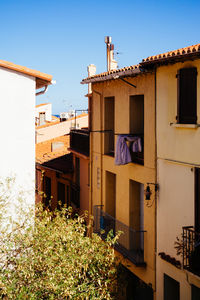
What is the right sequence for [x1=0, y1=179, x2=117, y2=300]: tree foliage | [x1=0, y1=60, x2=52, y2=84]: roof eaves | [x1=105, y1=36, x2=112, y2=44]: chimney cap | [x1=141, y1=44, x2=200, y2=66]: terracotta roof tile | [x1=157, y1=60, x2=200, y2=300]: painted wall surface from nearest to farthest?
[x1=0, y1=179, x2=117, y2=300]: tree foliage, [x1=141, y1=44, x2=200, y2=66]: terracotta roof tile, [x1=157, y1=60, x2=200, y2=300]: painted wall surface, [x1=0, y1=60, x2=52, y2=84]: roof eaves, [x1=105, y1=36, x2=112, y2=44]: chimney cap

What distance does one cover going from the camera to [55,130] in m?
34.2

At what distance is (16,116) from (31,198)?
2.31 meters

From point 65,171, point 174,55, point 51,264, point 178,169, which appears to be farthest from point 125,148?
point 65,171

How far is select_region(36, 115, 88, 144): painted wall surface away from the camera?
3366cm

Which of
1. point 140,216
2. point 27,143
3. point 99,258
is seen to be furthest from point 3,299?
point 140,216

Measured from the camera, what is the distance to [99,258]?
9.34 metres

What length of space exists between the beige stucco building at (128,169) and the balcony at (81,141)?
4.81ft

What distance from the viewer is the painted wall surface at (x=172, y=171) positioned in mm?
12297

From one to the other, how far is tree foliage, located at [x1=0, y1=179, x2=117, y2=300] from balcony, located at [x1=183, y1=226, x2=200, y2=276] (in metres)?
2.78

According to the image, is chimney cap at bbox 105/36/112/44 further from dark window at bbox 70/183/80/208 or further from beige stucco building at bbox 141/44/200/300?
beige stucco building at bbox 141/44/200/300

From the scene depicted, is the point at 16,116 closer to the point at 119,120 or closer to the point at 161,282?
the point at 119,120

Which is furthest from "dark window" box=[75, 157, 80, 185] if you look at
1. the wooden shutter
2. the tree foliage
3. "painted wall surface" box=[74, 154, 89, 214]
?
the tree foliage

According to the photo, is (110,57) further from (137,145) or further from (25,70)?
(25,70)

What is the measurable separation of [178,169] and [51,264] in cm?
575
